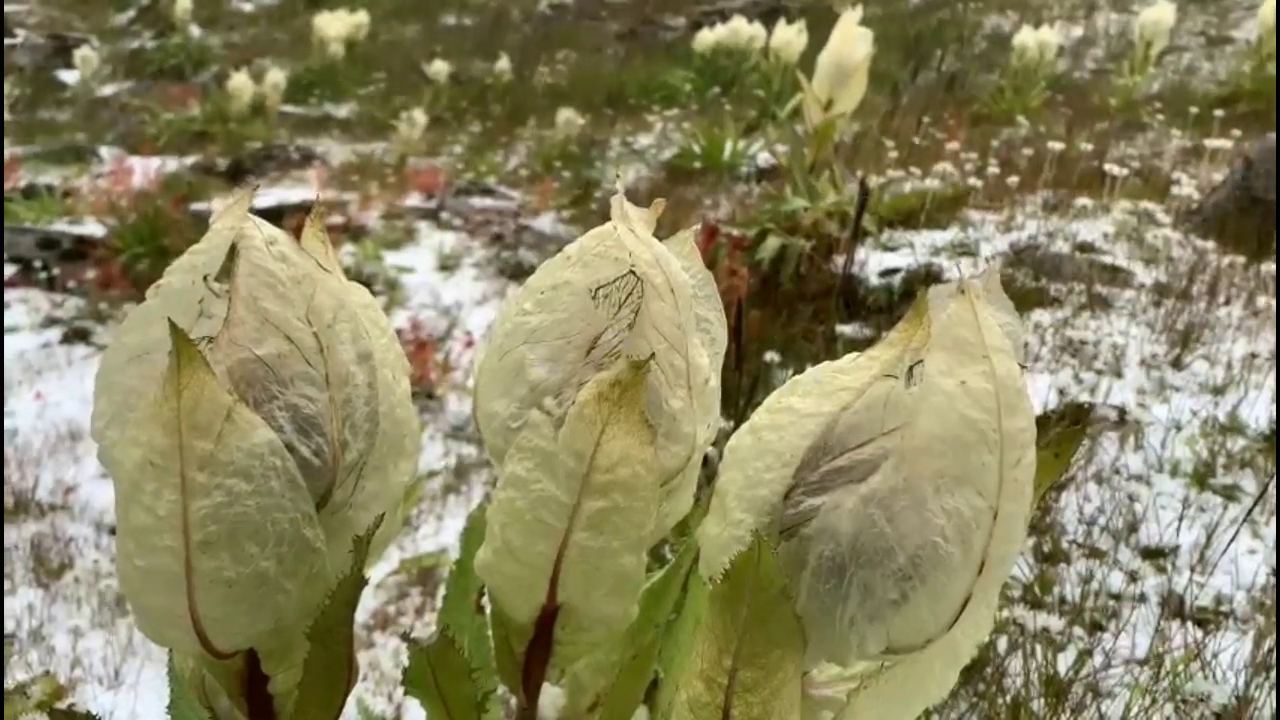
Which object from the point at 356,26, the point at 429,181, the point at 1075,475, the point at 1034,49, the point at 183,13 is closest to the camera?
the point at 1075,475

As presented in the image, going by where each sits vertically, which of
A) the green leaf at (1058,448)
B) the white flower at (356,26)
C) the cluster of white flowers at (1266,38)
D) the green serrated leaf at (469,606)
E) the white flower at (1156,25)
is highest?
the green leaf at (1058,448)

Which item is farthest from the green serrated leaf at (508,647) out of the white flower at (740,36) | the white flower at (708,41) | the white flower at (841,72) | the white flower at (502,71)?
the white flower at (502,71)

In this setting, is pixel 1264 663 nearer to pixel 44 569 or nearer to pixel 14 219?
pixel 44 569

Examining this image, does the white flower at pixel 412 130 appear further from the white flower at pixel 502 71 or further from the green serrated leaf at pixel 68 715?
the green serrated leaf at pixel 68 715

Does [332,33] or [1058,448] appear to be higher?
[1058,448]

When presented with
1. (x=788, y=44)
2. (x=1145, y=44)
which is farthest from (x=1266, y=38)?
(x=788, y=44)

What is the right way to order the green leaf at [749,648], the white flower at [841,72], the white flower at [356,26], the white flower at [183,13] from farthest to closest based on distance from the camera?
the white flower at [183,13] → the white flower at [356,26] → the white flower at [841,72] → the green leaf at [749,648]

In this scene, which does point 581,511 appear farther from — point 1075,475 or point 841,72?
point 841,72
